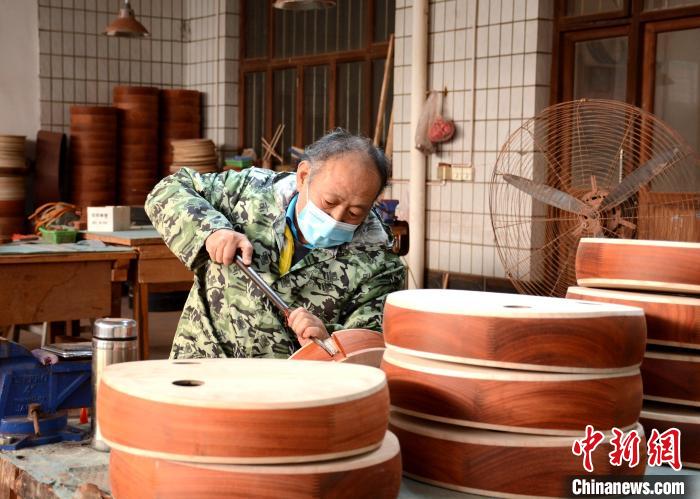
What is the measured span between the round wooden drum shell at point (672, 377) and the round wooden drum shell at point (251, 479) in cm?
66

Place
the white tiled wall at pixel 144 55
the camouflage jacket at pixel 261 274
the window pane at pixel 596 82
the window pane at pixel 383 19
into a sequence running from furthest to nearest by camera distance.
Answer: the white tiled wall at pixel 144 55 < the window pane at pixel 383 19 < the window pane at pixel 596 82 < the camouflage jacket at pixel 261 274

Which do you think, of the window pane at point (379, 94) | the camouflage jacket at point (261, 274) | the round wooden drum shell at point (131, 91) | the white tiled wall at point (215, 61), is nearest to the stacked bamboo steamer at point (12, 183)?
the round wooden drum shell at point (131, 91)

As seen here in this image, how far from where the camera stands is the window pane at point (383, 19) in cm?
798

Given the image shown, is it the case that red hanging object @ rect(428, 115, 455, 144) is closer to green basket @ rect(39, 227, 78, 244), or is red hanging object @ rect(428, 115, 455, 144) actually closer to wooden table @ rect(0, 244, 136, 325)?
wooden table @ rect(0, 244, 136, 325)

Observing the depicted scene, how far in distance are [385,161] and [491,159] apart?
4611 mm

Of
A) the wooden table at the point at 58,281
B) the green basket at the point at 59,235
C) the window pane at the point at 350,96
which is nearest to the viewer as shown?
the wooden table at the point at 58,281

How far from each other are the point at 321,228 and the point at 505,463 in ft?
3.58

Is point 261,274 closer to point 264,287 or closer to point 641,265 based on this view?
point 264,287

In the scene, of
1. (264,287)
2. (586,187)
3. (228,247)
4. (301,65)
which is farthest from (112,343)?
(301,65)

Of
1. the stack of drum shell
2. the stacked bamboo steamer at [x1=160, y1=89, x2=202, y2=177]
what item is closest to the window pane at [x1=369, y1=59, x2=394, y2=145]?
the stacked bamboo steamer at [x1=160, y1=89, x2=202, y2=177]

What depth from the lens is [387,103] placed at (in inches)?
318

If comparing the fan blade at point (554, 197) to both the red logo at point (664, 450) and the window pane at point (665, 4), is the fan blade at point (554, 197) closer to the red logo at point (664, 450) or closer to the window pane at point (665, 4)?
the window pane at point (665, 4)

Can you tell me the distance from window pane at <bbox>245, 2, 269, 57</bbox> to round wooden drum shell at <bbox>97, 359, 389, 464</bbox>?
848 cm

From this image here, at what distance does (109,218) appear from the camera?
6.02 m
